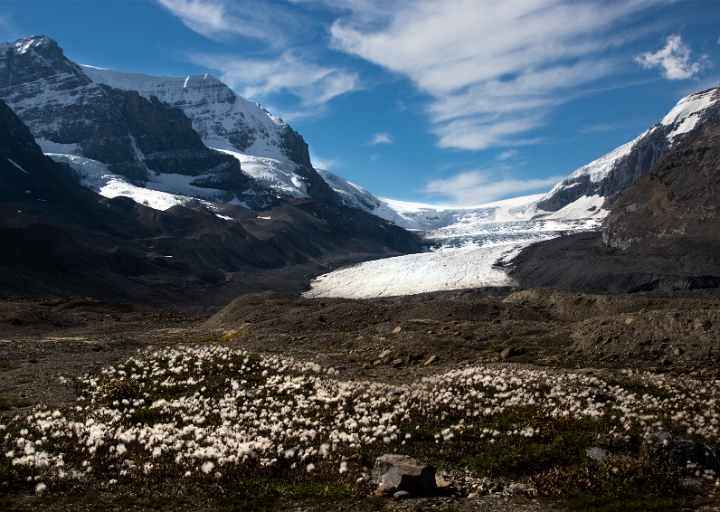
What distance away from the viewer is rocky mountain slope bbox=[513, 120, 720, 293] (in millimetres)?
127125

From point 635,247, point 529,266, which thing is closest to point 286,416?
point 529,266

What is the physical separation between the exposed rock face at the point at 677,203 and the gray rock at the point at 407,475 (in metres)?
148

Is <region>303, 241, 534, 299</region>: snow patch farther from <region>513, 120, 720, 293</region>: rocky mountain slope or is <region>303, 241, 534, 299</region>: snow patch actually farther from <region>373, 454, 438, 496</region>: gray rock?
<region>373, 454, 438, 496</region>: gray rock

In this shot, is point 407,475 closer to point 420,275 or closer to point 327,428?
point 327,428

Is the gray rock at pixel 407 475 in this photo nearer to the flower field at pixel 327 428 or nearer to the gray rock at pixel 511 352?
the flower field at pixel 327 428

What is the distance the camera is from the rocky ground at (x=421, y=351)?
11727mm

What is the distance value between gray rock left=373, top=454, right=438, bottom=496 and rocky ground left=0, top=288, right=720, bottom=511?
35cm

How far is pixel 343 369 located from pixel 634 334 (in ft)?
47.4

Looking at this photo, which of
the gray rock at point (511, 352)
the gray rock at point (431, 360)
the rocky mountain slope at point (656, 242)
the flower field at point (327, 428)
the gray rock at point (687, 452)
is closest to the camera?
the gray rock at point (687, 452)

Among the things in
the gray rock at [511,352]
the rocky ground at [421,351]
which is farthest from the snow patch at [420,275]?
the gray rock at [511,352]

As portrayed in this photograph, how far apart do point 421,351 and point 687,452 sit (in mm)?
19112

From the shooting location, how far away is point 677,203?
15875 cm

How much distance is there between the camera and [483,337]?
3416cm

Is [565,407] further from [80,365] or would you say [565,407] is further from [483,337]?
[80,365]
